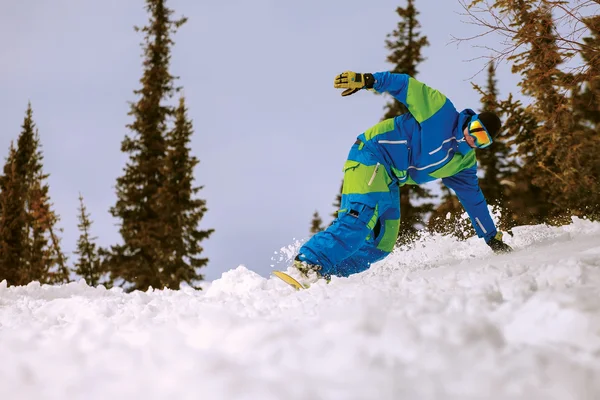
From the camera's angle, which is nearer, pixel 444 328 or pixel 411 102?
pixel 444 328

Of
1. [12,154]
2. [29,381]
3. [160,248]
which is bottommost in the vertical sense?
[160,248]

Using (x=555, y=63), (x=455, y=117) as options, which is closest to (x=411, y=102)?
(x=455, y=117)

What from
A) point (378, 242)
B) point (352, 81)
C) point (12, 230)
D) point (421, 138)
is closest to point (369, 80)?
point (352, 81)

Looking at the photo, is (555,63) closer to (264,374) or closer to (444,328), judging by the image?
(444,328)

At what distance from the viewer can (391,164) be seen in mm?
4355

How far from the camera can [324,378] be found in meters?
1.50

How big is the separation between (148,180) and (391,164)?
1650 cm

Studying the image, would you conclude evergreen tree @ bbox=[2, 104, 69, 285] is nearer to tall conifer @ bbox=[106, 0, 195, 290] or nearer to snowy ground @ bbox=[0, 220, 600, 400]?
tall conifer @ bbox=[106, 0, 195, 290]

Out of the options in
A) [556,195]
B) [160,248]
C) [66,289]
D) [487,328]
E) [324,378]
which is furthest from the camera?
[160,248]

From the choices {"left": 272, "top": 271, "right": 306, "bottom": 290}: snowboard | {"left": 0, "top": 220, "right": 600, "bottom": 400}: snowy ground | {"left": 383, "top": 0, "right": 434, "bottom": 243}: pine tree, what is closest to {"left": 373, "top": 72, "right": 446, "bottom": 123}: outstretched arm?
{"left": 272, "top": 271, "right": 306, "bottom": 290}: snowboard

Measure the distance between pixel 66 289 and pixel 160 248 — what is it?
12.6m

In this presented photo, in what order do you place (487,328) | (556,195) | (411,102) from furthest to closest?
(556,195)
(411,102)
(487,328)

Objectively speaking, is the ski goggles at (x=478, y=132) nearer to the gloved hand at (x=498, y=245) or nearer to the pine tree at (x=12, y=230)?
the gloved hand at (x=498, y=245)

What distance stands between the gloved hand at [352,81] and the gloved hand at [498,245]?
193 centimetres
